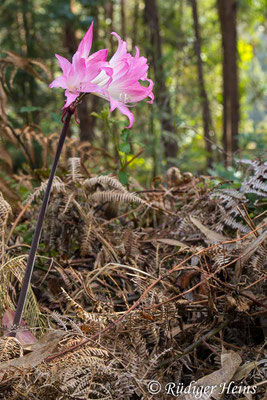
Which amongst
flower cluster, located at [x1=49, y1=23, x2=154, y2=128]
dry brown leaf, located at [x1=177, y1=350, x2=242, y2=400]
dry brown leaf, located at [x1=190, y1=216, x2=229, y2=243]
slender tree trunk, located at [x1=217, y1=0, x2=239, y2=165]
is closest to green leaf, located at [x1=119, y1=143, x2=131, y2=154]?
dry brown leaf, located at [x1=190, y1=216, x2=229, y2=243]

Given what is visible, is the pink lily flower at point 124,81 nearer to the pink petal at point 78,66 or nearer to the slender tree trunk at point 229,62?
the pink petal at point 78,66

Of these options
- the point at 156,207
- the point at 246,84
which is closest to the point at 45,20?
the point at 156,207

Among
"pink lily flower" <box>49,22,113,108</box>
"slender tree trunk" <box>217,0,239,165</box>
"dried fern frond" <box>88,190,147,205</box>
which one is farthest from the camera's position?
"slender tree trunk" <box>217,0,239,165</box>

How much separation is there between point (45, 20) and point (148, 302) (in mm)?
5528

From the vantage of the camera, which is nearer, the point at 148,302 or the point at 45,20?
the point at 148,302

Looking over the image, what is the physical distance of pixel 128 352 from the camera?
95cm

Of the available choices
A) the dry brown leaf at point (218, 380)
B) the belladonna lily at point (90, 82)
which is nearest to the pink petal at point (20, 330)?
the belladonna lily at point (90, 82)

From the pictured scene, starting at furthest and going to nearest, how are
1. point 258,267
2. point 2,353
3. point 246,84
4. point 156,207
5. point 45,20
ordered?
point 246,84
point 45,20
point 156,207
point 258,267
point 2,353

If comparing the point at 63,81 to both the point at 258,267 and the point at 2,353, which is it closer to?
the point at 2,353

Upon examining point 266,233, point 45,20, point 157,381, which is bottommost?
point 157,381

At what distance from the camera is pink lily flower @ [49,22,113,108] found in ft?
2.76

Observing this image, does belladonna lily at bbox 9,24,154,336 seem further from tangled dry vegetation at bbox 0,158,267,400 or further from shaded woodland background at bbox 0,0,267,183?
shaded woodland background at bbox 0,0,267,183

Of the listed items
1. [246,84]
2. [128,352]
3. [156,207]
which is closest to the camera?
[128,352]

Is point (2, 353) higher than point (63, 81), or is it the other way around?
point (63, 81)
